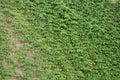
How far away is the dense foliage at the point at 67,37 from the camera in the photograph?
6.44 metres

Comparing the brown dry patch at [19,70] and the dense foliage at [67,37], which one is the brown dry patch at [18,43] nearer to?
the dense foliage at [67,37]

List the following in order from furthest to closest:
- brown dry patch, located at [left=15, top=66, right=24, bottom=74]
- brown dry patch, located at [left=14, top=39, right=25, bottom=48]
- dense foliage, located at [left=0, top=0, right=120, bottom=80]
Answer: brown dry patch, located at [left=14, top=39, right=25, bottom=48]
dense foliage, located at [left=0, top=0, right=120, bottom=80]
brown dry patch, located at [left=15, top=66, right=24, bottom=74]

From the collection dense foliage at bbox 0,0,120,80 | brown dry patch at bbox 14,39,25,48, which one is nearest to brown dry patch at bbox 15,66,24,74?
dense foliage at bbox 0,0,120,80

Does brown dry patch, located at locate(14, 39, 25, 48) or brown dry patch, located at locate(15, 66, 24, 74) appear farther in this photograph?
brown dry patch, located at locate(14, 39, 25, 48)

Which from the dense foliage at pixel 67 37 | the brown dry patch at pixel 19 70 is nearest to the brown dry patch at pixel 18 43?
the dense foliage at pixel 67 37

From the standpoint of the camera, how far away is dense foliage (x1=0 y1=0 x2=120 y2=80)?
644cm

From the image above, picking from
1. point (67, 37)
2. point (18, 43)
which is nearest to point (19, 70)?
point (18, 43)

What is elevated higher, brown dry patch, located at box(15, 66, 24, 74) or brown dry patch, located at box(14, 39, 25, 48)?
brown dry patch, located at box(14, 39, 25, 48)

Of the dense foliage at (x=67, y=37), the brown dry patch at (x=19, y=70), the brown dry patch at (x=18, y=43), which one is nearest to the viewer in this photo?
the brown dry patch at (x=19, y=70)

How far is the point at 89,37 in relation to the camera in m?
6.95

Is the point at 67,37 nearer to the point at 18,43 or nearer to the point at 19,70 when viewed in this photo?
the point at 18,43

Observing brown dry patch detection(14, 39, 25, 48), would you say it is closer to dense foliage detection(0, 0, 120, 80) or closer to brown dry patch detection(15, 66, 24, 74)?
dense foliage detection(0, 0, 120, 80)

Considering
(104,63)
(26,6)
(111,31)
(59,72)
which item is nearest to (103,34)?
(111,31)

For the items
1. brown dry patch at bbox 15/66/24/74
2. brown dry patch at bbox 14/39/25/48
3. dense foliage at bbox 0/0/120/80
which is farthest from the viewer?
brown dry patch at bbox 14/39/25/48
